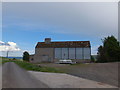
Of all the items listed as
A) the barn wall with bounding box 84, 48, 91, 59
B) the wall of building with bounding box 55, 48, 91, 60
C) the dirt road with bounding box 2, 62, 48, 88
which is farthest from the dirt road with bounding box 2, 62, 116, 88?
the wall of building with bounding box 55, 48, 91, 60

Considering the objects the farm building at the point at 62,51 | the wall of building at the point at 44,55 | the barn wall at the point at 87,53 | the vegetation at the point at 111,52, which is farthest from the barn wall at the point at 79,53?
the vegetation at the point at 111,52

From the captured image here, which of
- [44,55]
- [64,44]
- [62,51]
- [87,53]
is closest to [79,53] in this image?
[87,53]

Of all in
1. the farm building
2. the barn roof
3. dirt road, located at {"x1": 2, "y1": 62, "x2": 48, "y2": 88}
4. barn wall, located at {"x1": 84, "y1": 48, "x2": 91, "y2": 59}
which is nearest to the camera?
dirt road, located at {"x1": 2, "y1": 62, "x2": 48, "y2": 88}

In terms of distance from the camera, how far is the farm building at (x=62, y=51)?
220 ft

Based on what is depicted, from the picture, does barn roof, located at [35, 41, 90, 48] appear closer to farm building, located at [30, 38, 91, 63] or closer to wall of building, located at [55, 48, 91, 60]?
farm building, located at [30, 38, 91, 63]

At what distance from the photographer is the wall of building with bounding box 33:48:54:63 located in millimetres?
69312

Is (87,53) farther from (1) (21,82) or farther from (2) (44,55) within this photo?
(1) (21,82)

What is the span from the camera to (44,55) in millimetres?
70188

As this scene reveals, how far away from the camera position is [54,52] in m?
70.1

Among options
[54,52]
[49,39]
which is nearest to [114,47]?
→ [54,52]

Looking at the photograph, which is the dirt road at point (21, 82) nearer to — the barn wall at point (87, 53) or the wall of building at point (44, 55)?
the barn wall at point (87, 53)

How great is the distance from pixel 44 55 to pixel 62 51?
776 cm

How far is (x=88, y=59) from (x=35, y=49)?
23433 mm

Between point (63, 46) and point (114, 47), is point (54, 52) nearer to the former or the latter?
point (63, 46)
